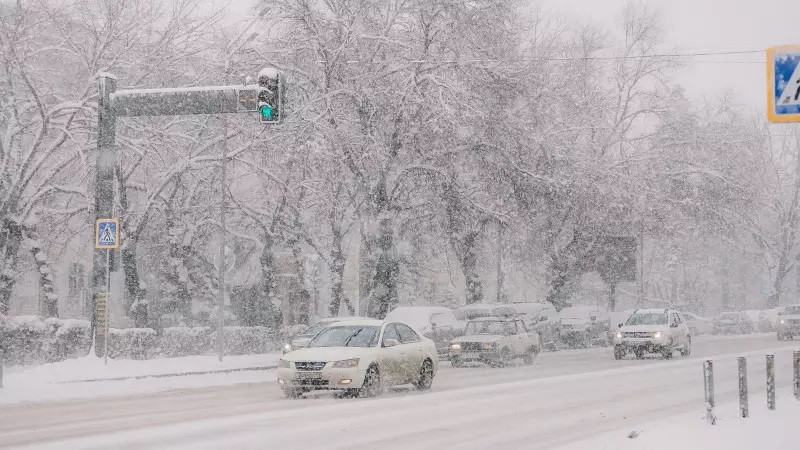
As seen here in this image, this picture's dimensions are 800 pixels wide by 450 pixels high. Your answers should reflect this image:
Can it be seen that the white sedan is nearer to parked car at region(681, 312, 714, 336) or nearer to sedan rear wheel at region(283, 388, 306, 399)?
sedan rear wheel at region(283, 388, 306, 399)

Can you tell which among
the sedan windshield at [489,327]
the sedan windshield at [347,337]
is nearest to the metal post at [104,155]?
the sedan windshield at [347,337]

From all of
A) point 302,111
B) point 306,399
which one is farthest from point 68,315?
point 306,399

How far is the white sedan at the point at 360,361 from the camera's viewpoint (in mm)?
19578

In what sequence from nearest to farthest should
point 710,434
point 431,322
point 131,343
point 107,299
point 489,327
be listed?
point 710,434 → point 107,299 → point 131,343 → point 489,327 → point 431,322

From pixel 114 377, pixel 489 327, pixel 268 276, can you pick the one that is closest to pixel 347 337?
pixel 114 377

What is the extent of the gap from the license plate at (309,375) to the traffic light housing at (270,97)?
5494 millimetres

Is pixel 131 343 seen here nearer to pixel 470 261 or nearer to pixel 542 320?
pixel 542 320

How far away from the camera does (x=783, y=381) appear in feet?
80.5

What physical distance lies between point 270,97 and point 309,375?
20.1ft

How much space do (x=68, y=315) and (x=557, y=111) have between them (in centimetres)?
2742

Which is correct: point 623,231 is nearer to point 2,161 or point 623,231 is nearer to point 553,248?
point 553,248

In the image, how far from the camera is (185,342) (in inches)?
1339

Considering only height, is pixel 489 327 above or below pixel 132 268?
below

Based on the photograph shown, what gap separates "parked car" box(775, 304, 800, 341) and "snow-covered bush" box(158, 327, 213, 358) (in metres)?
29.0
